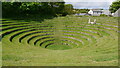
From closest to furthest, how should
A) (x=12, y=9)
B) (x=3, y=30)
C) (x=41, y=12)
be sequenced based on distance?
(x=3, y=30)
(x=12, y=9)
(x=41, y=12)

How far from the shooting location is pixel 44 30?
3341cm

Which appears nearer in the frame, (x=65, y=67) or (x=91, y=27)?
(x=65, y=67)

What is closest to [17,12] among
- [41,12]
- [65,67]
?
[41,12]

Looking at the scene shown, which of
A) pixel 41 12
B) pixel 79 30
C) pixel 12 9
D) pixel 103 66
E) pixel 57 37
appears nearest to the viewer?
pixel 103 66

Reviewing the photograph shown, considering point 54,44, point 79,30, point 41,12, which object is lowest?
point 54,44

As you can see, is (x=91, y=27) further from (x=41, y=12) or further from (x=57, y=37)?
(x=41, y=12)

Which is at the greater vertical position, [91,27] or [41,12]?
[41,12]

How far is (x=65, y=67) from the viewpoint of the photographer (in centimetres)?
876

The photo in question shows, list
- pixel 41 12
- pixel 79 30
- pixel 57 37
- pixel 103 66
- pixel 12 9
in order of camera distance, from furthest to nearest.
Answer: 1. pixel 41 12
2. pixel 12 9
3. pixel 79 30
4. pixel 57 37
5. pixel 103 66

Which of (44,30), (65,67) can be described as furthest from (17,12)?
(65,67)

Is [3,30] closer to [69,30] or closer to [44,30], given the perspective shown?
[44,30]

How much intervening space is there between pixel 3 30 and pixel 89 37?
19.6 m

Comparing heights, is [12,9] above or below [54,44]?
above

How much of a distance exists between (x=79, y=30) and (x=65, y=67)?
25.3 m
